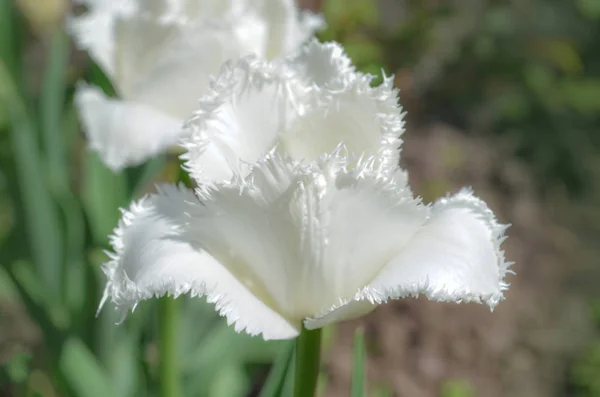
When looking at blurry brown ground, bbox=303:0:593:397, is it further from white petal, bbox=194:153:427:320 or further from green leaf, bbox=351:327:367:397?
white petal, bbox=194:153:427:320

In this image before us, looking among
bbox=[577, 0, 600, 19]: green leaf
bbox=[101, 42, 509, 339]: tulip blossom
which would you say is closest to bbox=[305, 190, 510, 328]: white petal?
bbox=[101, 42, 509, 339]: tulip blossom

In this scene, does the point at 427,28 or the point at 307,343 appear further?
the point at 427,28

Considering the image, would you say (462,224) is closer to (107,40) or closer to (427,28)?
(107,40)

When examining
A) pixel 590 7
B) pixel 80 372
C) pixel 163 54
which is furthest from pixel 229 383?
pixel 590 7

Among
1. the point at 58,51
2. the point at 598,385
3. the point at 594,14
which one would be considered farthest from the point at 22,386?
the point at 594,14

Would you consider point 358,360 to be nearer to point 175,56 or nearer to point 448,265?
point 448,265
